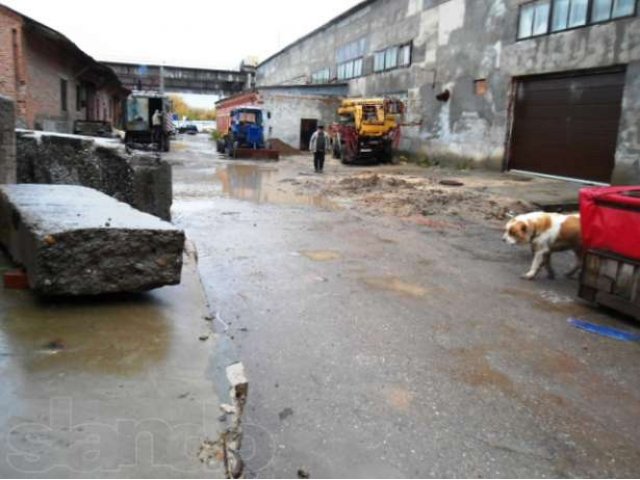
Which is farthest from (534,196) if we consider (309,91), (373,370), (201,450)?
(309,91)

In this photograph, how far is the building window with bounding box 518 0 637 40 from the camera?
1485 centimetres

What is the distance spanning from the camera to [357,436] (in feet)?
10.0

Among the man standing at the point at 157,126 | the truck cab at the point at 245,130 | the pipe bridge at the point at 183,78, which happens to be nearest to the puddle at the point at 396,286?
the truck cab at the point at 245,130

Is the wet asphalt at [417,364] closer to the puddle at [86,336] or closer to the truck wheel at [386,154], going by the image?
the puddle at [86,336]

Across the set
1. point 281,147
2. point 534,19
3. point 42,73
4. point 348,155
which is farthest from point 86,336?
point 281,147

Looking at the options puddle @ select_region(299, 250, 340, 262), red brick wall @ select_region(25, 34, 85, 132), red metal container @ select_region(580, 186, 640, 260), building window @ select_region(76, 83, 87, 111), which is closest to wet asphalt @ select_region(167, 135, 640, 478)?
puddle @ select_region(299, 250, 340, 262)

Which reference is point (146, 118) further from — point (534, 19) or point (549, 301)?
point (549, 301)

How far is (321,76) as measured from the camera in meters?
39.1

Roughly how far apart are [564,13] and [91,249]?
1717 centimetres

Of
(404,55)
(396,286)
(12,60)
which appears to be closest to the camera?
(396,286)

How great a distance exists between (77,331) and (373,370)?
194 cm

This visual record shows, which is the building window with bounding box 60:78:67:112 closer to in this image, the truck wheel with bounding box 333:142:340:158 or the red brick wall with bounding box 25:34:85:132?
the red brick wall with bounding box 25:34:85:132

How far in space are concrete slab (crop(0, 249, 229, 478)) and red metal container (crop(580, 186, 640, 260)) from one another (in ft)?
12.1

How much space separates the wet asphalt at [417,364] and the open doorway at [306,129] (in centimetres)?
2529
